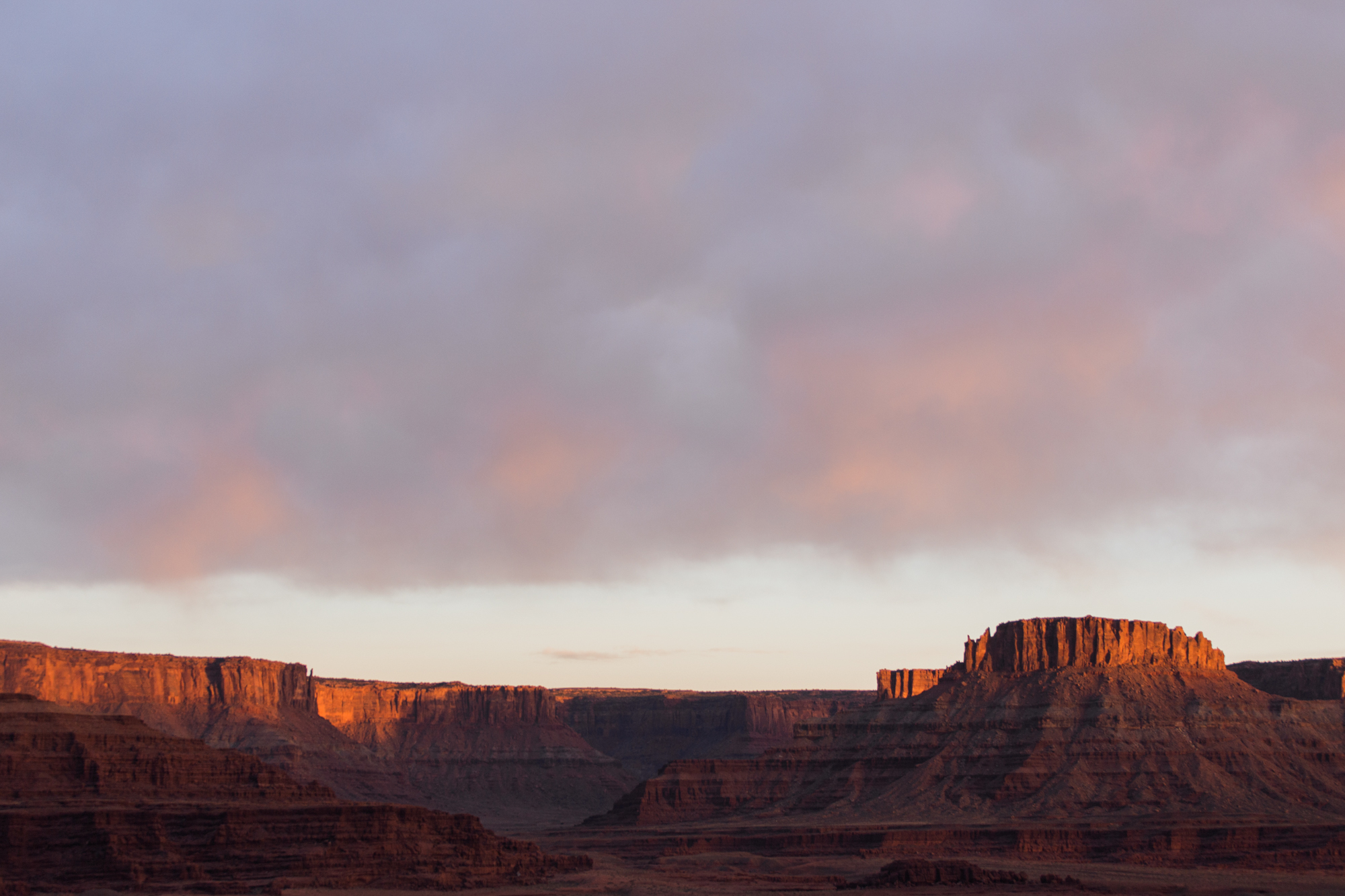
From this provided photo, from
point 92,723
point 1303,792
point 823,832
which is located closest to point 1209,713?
point 1303,792

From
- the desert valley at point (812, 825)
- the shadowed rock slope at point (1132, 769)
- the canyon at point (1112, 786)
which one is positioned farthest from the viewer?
the shadowed rock slope at point (1132, 769)

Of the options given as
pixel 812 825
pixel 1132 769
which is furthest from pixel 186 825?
pixel 1132 769

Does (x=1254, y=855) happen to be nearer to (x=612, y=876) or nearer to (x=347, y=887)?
(x=612, y=876)

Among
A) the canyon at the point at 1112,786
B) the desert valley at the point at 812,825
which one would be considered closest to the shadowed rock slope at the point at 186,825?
the desert valley at the point at 812,825

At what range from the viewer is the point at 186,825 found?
110688 mm

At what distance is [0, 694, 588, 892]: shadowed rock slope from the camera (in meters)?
106

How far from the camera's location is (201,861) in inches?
4250

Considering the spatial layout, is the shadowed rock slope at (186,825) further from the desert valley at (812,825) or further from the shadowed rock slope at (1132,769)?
the shadowed rock slope at (1132,769)

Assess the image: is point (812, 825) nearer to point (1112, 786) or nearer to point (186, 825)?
point (1112, 786)

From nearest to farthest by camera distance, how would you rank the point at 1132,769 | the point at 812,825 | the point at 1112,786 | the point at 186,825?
the point at 186,825 < the point at 812,825 < the point at 1112,786 < the point at 1132,769

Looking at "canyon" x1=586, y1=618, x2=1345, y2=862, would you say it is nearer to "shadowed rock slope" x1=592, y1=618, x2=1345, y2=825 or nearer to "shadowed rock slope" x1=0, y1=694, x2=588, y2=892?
"shadowed rock slope" x1=592, y1=618, x2=1345, y2=825

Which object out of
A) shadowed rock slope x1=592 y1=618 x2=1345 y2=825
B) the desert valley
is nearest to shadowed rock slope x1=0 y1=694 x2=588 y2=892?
the desert valley

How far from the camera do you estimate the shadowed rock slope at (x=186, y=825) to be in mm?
105562

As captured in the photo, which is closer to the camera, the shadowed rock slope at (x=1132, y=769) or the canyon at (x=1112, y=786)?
the canyon at (x=1112, y=786)
